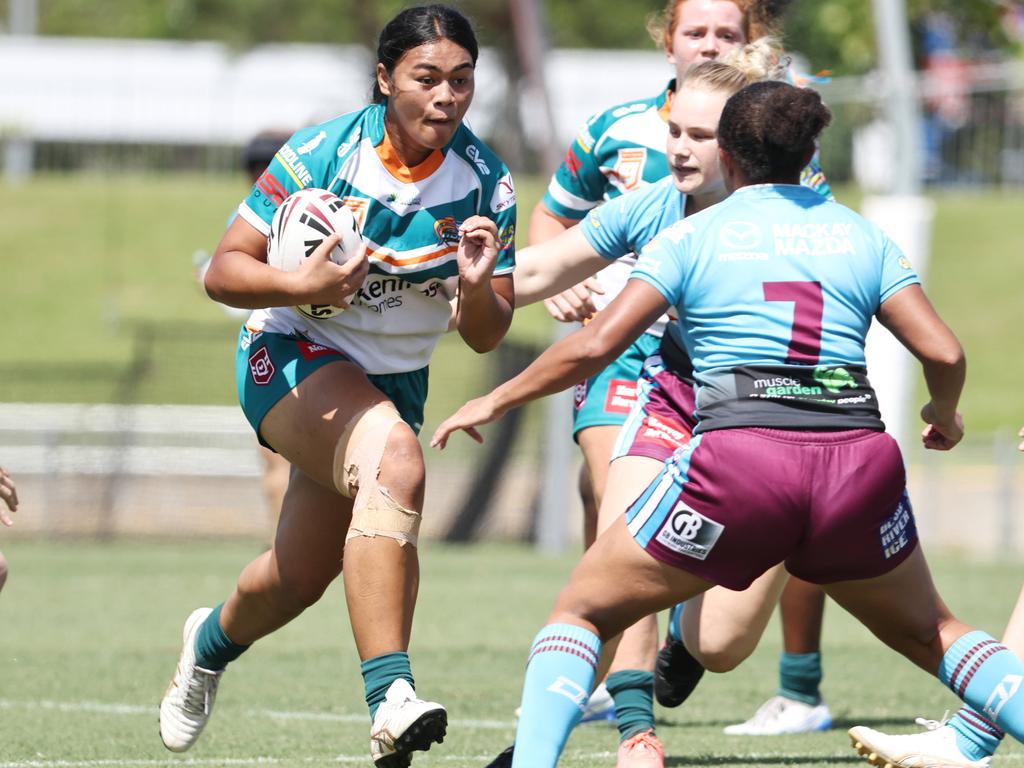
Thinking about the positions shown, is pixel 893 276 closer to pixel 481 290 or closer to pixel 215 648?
pixel 481 290

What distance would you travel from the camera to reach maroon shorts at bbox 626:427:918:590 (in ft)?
13.1

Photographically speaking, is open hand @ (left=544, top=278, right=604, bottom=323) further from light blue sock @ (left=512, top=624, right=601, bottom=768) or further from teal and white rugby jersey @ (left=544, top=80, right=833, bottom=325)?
light blue sock @ (left=512, top=624, right=601, bottom=768)

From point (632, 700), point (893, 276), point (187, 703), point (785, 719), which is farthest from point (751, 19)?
point (187, 703)

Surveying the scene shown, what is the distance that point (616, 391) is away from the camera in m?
5.84

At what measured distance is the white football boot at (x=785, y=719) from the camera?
6.24 m

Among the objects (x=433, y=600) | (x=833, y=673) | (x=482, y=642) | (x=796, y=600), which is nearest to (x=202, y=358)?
(x=433, y=600)

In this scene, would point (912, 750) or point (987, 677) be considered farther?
point (912, 750)

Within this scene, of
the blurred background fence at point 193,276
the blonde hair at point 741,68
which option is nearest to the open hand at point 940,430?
the blonde hair at point 741,68

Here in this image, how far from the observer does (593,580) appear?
4148 millimetres

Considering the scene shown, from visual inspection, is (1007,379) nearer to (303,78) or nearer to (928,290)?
(928,290)

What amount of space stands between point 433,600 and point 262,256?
245 inches

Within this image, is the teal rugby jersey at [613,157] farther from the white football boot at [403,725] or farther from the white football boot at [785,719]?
the white football boot at [403,725]

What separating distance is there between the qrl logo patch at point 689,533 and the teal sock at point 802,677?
2.40 meters

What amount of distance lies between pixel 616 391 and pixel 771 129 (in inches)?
71.0
